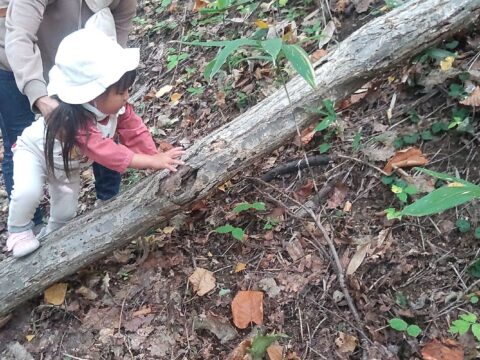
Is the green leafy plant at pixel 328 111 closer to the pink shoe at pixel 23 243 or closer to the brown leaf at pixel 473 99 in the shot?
the brown leaf at pixel 473 99

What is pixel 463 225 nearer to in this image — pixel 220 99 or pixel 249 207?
pixel 249 207

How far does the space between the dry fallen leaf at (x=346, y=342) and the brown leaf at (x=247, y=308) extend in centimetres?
40

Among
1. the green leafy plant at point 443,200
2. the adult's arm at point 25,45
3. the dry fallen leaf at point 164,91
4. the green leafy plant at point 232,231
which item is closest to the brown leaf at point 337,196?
the green leafy plant at point 232,231

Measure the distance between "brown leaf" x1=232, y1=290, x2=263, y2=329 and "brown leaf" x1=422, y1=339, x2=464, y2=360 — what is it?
786mm

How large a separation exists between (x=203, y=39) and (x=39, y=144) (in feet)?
8.44

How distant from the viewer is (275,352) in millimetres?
2510

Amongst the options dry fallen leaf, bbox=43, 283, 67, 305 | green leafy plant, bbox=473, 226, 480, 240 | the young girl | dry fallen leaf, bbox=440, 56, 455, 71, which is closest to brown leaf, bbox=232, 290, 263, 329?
the young girl

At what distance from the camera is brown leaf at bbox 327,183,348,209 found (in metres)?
3.09

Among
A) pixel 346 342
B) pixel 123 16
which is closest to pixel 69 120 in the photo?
pixel 123 16

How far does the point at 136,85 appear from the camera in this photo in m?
5.30

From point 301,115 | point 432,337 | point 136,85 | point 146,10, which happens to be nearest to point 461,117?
point 301,115

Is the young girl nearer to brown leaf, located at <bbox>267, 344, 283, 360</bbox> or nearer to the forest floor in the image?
the forest floor

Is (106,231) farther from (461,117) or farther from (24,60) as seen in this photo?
(461,117)

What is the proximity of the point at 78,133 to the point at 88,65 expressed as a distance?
334 millimetres
